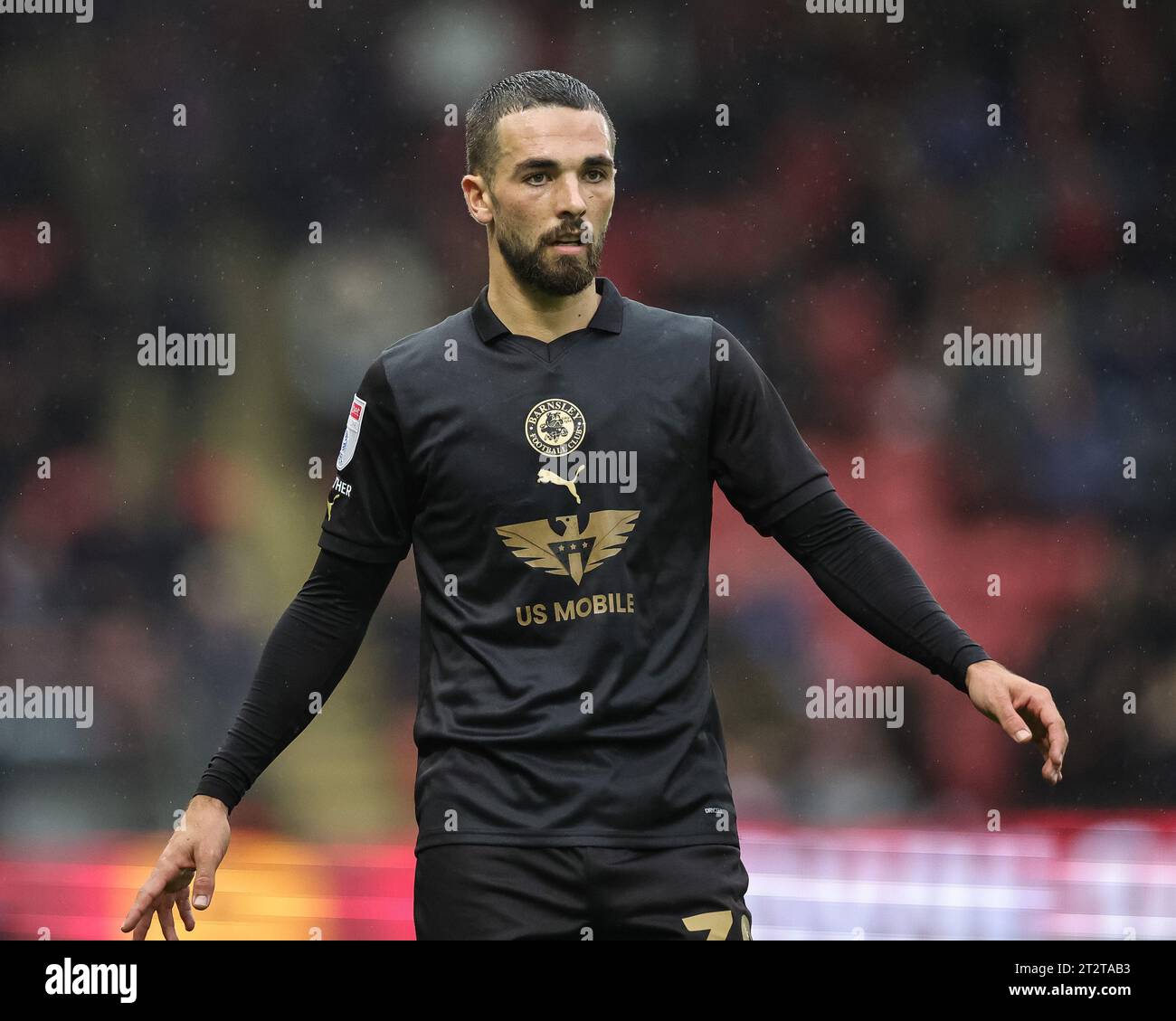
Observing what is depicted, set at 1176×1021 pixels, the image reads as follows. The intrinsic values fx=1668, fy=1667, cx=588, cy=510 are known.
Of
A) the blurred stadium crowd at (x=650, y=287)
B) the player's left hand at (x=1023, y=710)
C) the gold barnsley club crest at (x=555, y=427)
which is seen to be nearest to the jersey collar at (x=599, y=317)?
the gold barnsley club crest at (x=555, y=427)

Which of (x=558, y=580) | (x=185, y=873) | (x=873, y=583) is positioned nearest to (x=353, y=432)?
(x=558, y=580)

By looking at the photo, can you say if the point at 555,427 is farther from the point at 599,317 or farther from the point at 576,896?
the point at 576,896

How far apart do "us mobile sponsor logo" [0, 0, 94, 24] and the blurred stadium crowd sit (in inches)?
1.8

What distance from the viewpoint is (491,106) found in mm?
2820

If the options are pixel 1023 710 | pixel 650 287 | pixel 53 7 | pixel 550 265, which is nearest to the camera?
pixel 1023 710

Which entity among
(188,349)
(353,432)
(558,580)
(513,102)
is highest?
(188,349)

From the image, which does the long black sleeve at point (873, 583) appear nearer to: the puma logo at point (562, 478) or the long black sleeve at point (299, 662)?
the puma logo at point (562, 478)

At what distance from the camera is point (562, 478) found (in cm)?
264

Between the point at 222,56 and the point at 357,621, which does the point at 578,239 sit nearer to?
the point at 357,621

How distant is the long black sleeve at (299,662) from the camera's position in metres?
2.76

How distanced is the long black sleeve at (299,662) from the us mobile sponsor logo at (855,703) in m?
3.47

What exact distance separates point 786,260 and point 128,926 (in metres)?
4.31

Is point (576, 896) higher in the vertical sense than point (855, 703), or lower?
lower

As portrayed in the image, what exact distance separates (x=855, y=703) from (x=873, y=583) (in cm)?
347
